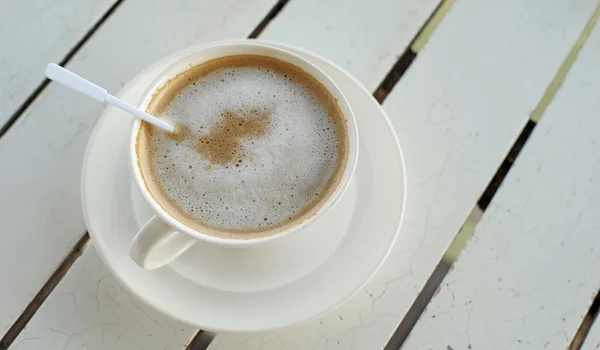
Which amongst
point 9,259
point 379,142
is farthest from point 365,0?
point 9,259

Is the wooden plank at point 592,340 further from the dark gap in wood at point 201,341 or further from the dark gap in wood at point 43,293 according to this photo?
the dark gap in wood at point 43,293

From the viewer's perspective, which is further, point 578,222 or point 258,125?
point 578,222

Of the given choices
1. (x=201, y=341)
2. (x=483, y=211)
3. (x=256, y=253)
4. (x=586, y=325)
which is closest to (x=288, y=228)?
(x=256, y=253)

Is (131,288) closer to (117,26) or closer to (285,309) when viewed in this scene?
(285,309)

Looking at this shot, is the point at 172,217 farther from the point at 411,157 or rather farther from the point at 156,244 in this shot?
the point at 411,157

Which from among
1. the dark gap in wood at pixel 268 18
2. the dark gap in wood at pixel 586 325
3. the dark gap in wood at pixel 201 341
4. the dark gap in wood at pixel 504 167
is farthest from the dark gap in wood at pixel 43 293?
the dark gap in wood at pixel 586 325

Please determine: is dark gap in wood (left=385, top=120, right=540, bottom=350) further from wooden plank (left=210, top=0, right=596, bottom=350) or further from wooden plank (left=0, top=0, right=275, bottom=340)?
wooden plank (left=0, top=0, right=275, bottom=340)

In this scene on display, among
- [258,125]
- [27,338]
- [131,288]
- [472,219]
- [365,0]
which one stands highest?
[365,0]
